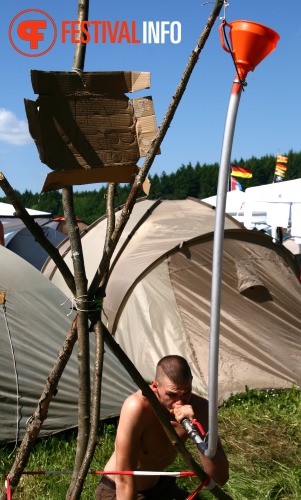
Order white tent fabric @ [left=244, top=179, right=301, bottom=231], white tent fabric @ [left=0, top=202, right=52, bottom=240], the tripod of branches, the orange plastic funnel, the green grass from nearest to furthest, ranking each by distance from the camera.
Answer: the orange plastic funnel
the tripod of branches
the green grass
white tent fabric @ [left=244, top=179, right=301, bottom=231]
white tent fabric @ [left=0, top=202, right=52, bottom=240]

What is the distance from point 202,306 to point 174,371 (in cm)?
364

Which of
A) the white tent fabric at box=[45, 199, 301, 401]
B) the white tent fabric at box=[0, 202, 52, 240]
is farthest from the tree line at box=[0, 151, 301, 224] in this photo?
the white tent fabric at box=[45, 199, 301, 401]

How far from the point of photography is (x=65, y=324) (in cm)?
523

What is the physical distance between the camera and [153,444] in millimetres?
3049

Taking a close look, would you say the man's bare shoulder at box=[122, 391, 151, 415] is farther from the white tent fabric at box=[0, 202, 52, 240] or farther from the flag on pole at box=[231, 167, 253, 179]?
the flag on pole at box=[231, 167, 253, 179]

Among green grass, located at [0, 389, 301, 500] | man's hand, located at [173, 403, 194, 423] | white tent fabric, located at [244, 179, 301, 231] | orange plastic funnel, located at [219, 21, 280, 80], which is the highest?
orange plastic funnel, located at [219, 21, 280, 80]

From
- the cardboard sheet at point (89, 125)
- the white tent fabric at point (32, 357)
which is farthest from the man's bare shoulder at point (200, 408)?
the white tent fabric at point (32, 357)

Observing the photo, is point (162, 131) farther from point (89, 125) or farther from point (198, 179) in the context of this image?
point (198, 179)

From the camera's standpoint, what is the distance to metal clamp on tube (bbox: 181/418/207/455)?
2234mm

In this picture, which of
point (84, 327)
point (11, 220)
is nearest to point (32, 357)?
point (84, 327)

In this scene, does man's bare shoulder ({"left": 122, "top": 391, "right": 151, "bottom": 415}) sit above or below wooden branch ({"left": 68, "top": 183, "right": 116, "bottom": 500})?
below

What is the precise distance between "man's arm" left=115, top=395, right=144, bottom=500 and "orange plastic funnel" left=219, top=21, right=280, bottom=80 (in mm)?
1572

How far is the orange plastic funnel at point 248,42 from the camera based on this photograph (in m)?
1.94

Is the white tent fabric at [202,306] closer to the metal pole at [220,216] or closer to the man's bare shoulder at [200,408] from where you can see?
the man's bare shoulder at [200,408]
